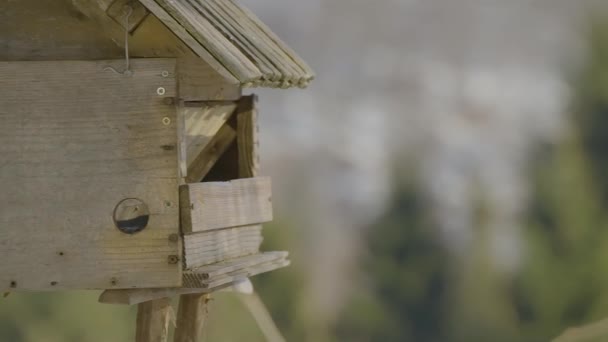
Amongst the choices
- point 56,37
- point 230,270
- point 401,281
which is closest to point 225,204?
point 230,270

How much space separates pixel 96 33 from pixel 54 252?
2.22 ft

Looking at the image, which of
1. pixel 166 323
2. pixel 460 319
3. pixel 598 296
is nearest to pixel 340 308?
pixel 460 319

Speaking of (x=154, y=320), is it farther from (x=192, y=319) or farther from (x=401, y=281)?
(x=401, y=281)

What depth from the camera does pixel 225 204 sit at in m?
4.36

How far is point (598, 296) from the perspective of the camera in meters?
12.3

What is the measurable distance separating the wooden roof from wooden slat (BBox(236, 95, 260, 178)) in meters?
0.28

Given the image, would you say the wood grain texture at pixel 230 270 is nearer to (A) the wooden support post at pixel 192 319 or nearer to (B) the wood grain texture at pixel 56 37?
(A) the wooden support post at pixel 192 319

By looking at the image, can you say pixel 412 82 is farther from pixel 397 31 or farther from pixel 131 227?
pixel 131 227

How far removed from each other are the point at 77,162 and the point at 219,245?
58 cm

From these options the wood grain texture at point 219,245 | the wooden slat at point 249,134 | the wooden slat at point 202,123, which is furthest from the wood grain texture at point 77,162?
the wooden slat at point 249,134

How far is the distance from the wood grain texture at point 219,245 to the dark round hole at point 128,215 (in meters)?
0.16

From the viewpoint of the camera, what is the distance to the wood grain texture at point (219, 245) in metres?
4.14

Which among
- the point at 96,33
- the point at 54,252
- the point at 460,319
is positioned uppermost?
the point at 96,33

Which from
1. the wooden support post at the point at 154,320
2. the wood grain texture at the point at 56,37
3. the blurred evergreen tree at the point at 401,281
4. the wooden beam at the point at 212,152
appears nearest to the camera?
the wood grain texture at the point at 56,37
